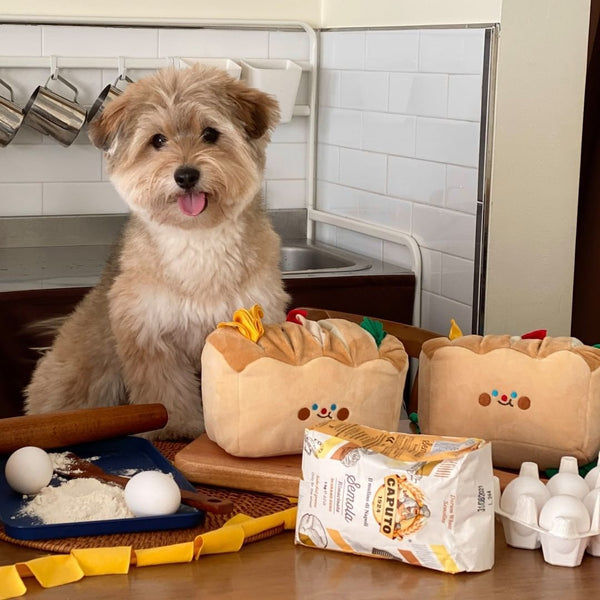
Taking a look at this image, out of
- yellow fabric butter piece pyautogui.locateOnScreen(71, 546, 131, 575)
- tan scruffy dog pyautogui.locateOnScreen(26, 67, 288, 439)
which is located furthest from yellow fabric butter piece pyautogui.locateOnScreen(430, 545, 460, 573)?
tan scruffy dog pyautogui.locateOnScreen(26, 67, 288, 439)

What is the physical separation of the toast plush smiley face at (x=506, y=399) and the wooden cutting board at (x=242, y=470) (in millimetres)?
254

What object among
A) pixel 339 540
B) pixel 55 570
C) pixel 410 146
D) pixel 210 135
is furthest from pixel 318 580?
pixel 410 146

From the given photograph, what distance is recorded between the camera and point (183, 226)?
1821mm

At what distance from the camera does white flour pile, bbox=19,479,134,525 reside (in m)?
1.22

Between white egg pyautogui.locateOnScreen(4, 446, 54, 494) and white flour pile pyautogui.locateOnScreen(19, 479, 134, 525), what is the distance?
0.01 m

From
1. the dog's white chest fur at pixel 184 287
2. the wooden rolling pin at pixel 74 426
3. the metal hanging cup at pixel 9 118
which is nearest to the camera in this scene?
the wooden rolling pin at pixel 74 426

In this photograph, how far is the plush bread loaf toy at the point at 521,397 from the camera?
1.37 metres

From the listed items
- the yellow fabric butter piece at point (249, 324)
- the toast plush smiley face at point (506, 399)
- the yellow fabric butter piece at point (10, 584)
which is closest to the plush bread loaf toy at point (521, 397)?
the toast plush smiley face at point (506, 399)

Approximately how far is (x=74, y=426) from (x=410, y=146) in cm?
157

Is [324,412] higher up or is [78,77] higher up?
[78,77]

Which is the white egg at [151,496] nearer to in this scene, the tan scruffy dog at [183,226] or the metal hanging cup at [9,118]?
the tan scruffy dog at [183,226]

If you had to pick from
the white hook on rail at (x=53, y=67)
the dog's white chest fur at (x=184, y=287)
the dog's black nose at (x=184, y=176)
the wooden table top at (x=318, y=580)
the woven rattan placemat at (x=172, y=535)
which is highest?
the white hook on rail at (x=53, y=67)

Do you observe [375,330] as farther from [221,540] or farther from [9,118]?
[9,118]

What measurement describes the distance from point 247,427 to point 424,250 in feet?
4.88
